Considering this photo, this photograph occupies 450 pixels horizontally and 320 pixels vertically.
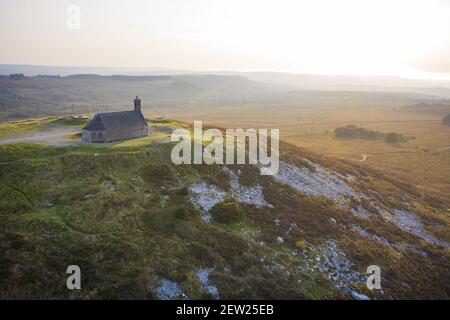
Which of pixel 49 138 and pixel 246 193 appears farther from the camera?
pixel 49 138

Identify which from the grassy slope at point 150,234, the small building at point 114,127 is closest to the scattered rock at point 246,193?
the grassy slope at point 150,234

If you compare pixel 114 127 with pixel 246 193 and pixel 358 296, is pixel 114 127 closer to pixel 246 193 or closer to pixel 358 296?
pixel 246 193

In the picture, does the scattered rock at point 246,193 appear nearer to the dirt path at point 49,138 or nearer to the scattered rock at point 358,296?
the scattered rock at point 358,296

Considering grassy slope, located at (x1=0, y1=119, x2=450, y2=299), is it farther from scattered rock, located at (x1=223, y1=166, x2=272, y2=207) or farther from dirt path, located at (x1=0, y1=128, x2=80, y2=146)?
dirt path, located at (x1=0, y1=128, x2=80, y2=146)

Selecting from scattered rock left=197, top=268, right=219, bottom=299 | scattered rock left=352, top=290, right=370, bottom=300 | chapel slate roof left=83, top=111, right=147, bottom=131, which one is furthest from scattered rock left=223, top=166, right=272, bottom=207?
chapel slate roof left=83, top=111, right=147, bottom=131

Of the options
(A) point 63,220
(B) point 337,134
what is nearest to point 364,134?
(B) point 337,134

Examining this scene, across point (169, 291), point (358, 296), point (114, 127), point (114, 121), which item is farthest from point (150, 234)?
point (114, 121)

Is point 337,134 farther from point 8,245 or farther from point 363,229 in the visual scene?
point 8,245
